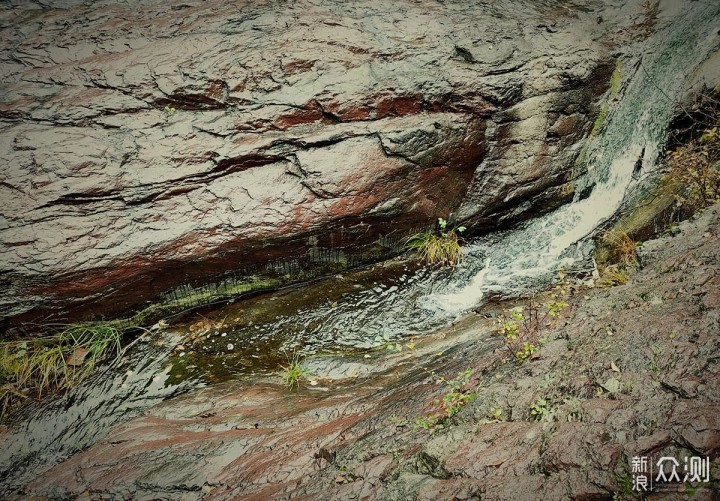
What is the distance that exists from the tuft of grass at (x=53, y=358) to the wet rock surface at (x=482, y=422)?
109cm

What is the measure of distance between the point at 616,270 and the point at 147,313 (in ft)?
17.7

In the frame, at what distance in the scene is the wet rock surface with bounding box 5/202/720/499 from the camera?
2.21 m

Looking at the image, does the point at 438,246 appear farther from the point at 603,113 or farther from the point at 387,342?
the point at 603,113

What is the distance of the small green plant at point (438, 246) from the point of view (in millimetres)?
5668

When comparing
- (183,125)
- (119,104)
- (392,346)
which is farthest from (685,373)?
(119,104)

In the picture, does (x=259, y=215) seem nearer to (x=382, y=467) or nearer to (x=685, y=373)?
(x=382, y=467)

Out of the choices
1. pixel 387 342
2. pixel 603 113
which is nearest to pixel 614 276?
pixel 387 342

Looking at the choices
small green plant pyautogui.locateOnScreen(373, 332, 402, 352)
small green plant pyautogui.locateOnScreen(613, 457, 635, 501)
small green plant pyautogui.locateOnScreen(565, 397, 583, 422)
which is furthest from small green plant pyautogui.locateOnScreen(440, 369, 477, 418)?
small green plant pyautogui.locateOnScreen(373, 332, 402, 352)

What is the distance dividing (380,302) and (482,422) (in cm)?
266

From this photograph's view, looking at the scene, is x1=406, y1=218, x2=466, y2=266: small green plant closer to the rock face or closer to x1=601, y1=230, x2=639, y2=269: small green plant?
the rock face

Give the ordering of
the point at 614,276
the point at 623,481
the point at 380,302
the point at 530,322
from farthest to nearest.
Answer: the point at 380,302 → the point at 614,276 → the point at 530,322 → the point at 623,481

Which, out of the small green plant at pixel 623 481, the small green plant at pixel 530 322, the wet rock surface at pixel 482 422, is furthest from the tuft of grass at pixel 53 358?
the small green plant at pixel 623 481

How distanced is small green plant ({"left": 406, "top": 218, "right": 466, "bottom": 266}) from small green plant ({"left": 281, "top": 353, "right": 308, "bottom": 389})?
2275 mm

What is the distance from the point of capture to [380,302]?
5301mm
